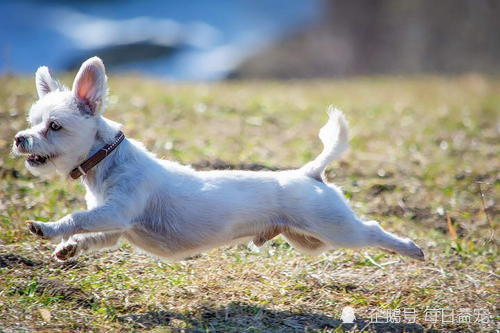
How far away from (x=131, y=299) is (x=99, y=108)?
1138 millimetres

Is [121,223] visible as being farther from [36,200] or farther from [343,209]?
[36,200]

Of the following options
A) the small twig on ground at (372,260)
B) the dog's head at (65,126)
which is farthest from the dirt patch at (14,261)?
the small twig on ground at (372,260)

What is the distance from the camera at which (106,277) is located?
12.9 ft

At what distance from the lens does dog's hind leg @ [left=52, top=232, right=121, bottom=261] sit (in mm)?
3666

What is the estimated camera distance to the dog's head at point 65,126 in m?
3.53

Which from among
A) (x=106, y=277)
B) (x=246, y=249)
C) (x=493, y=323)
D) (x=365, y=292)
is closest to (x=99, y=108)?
(x=106, y=277)

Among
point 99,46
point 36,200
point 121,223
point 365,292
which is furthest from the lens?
point 99,46

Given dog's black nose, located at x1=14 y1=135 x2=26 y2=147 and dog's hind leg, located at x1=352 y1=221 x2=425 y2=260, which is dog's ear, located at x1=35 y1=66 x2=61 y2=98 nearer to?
dog's black nose, located at x1=14 y1=135 x2=26 y2=147

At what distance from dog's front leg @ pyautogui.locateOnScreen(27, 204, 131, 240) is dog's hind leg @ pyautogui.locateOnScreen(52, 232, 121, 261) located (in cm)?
20

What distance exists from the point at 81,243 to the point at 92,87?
0.91 metres

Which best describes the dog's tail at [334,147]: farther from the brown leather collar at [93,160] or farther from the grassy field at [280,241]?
the brown leather collar at [93,160]

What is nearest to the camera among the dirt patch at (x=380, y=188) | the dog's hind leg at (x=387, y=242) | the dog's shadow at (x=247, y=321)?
the dog's shadow at (x=247, y=321)

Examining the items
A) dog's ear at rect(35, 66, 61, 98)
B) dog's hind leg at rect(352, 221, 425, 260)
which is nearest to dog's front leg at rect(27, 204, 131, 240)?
dog's ear at rect(35, 66, 61, 98)

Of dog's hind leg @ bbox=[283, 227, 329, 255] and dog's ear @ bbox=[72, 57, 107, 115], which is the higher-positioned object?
dog's ear @ bbox=[72, 57, 107, 115]
